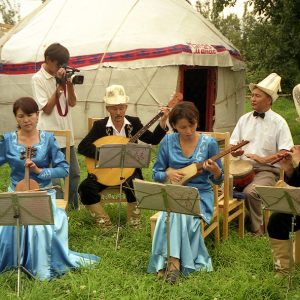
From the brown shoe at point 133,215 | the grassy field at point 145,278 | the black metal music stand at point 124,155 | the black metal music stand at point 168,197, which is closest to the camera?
the black metal music stand at point 168,197

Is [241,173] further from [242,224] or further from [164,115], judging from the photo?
[164,115]

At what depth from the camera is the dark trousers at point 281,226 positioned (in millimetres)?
4160

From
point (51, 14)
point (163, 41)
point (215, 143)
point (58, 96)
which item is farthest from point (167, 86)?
point (215, 143)

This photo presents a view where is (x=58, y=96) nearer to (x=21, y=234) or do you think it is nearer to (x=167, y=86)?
(x=21, y=234)

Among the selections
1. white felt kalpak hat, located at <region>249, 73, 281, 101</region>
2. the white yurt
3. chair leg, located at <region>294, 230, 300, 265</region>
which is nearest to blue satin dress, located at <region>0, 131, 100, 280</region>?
chair leg, located at <region>294, 230, 300, 265</region>

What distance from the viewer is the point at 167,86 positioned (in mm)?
11062

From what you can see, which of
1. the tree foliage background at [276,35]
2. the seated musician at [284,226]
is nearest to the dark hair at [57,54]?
the seated musician at [284,226]

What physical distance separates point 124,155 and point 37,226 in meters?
1.04

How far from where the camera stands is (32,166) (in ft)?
14.2

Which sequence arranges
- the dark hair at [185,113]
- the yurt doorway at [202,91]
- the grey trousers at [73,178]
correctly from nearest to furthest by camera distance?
the dark hair at [185,113]
the grey trousers at [73,178]
the yurt doorway at [202,91]

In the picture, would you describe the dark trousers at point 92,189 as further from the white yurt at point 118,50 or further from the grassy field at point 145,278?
the white yurt at point 118,50

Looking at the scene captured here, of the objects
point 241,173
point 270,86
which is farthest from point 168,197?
point 270,86

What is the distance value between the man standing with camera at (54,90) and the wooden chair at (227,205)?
1.60 metres

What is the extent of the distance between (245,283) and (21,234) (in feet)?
5.82
